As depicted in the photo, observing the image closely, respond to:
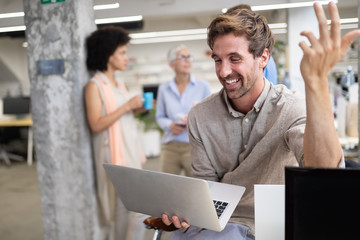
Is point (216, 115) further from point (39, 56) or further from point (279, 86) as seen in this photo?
→ point (39, 56)

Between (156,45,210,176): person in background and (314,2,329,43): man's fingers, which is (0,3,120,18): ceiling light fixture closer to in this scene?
(156,45,210,176): person in background

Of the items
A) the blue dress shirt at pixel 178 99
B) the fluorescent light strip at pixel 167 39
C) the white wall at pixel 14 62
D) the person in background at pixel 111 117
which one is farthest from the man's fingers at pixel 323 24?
the white wall at pixel 14 62

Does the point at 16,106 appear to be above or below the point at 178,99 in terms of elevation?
below

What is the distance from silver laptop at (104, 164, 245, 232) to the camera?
3.37 feet

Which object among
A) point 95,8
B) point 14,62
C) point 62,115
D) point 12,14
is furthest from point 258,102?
point 14,62

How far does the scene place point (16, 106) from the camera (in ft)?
21.4

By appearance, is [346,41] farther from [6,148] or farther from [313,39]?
[6,148]

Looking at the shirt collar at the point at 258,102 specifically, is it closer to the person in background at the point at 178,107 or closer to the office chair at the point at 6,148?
the person in background at the point at 178,107

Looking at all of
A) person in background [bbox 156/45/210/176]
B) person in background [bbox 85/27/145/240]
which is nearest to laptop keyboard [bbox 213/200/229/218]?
person in background [bbox 85/27/145/240]

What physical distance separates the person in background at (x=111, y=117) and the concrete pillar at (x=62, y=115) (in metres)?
0.08

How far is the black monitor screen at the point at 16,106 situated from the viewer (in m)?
6.50

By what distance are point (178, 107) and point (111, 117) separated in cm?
92

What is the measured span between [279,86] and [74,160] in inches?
59.6

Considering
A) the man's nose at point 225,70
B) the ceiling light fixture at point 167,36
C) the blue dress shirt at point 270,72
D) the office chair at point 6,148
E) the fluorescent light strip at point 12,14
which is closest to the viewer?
the man's nose at point 225,70
